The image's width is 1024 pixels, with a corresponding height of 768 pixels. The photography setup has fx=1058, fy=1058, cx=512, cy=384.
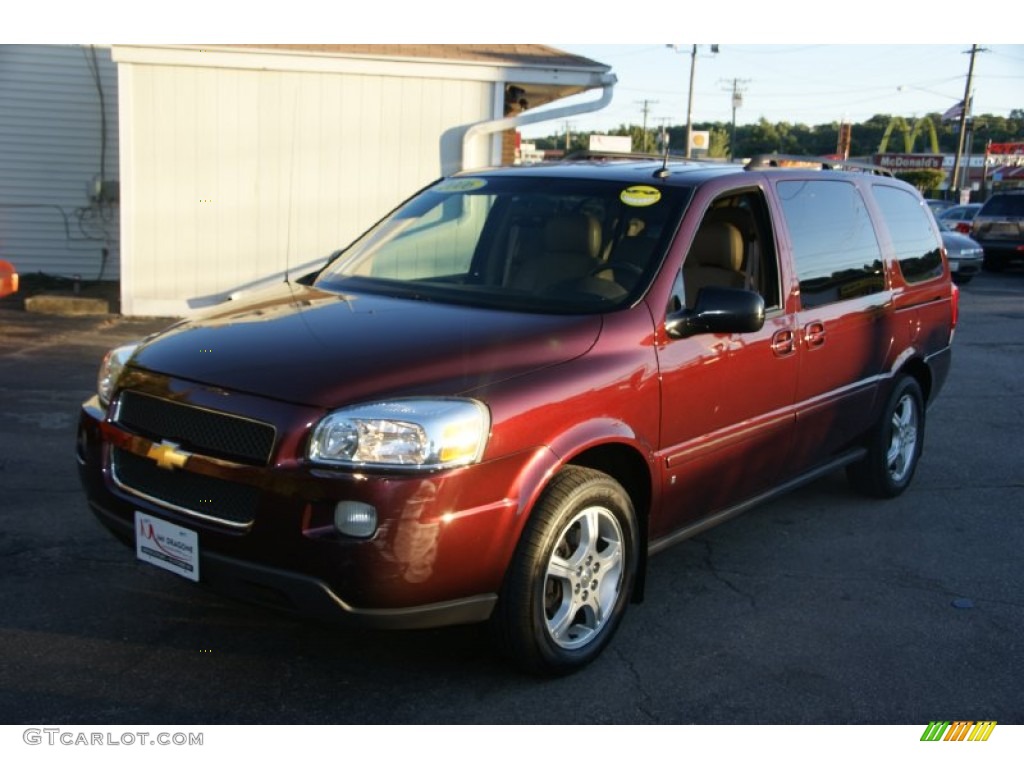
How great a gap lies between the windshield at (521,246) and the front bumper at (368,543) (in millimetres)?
1084

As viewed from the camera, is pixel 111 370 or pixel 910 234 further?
pixel 910 234

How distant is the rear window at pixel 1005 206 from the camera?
22.7 meters

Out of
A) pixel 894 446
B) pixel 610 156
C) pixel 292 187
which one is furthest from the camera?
pixel 292 187

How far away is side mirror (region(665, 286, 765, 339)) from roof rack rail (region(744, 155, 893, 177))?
1138 millimetres

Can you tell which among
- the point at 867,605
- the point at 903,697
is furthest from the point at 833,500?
the point at 903,697

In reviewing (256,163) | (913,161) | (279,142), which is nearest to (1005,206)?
(279,142)

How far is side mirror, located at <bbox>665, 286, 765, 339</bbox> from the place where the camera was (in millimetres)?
4156

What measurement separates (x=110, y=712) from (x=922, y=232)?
5.21 metres

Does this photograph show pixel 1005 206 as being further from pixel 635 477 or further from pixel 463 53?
pixel 635 477

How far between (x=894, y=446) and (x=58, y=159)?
12610 mm

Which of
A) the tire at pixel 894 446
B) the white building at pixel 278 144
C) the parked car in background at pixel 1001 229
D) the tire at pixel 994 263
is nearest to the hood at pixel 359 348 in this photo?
the tire at pixel 894 446

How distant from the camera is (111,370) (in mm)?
4047

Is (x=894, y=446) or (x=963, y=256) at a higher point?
(x=963, y=256)

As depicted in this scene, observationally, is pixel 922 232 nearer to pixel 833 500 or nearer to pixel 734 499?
pixel 833 500
